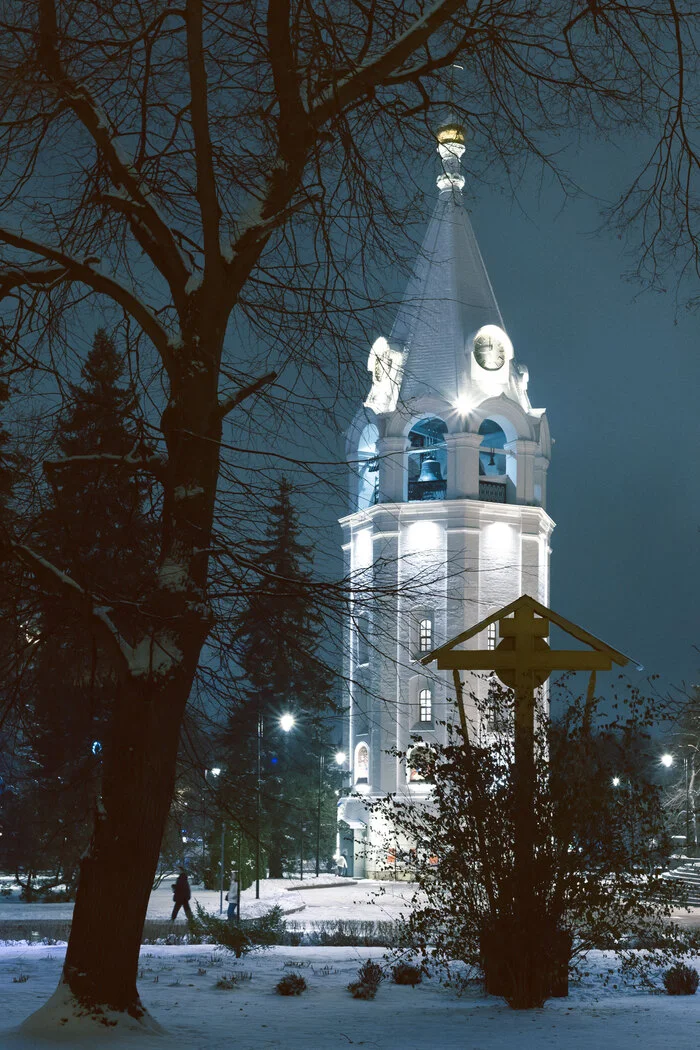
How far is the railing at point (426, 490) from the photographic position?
63.7 meters

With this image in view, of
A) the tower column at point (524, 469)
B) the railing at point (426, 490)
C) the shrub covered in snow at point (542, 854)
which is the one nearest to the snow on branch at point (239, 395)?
the shrub covered in snow at point (542, 854)

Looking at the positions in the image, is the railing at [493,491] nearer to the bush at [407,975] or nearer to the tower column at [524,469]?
the tower column at [524,469]

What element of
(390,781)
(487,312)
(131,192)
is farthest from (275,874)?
(131,192)

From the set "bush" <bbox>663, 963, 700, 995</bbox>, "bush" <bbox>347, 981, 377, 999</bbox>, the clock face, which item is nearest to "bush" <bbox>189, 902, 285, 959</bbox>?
"bush" <bbox>347, 981, 377, 999</bbox>

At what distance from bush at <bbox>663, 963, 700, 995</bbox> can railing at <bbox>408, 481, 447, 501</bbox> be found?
49839mm

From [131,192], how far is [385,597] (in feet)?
11.6

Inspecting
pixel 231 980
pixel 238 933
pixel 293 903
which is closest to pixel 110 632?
pixel 231 980

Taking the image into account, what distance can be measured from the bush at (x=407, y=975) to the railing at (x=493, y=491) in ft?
167

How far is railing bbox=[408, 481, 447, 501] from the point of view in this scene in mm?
63688

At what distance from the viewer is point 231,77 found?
9695mm

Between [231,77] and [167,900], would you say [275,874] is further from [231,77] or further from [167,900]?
[231,77]

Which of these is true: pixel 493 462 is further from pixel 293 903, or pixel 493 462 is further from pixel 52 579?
pixel 52 579

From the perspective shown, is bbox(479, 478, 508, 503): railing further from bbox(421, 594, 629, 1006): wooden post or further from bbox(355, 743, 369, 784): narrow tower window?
bbox(421, 594, 629, 1006): wooden post

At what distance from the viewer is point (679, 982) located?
45.2 feet
